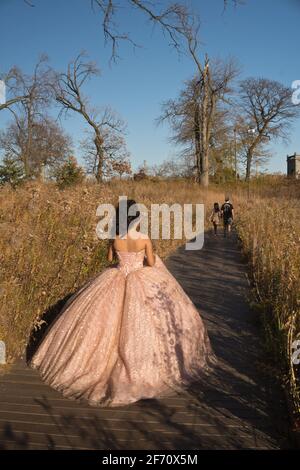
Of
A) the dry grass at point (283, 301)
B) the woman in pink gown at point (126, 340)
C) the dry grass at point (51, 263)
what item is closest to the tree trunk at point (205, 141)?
the dry grass at point (283, 301)

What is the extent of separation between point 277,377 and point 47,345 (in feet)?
7.23

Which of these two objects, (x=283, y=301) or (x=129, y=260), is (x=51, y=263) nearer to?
Result: (x=129, y=260)

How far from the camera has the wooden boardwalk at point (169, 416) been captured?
10.3 ft

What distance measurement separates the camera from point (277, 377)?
13.6 ft

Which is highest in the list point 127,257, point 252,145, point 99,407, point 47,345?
point 252,145

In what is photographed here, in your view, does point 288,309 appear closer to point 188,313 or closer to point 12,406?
point 188,313

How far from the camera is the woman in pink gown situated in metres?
4.05

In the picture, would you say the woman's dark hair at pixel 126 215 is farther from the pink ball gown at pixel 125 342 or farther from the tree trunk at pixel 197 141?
the tree trunk at pixel 197 141

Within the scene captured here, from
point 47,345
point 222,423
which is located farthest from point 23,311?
point 222,423

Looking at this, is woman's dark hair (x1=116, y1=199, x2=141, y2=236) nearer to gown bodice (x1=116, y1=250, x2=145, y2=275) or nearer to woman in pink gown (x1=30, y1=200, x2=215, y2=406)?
woman in pink gown (x1=30, y1=200, x2=215, y2=406)

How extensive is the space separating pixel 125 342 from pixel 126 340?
0.07 feet

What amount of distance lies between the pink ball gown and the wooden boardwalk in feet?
0.50

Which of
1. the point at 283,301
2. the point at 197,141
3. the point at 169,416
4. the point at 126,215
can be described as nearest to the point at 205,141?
the point at 197,141

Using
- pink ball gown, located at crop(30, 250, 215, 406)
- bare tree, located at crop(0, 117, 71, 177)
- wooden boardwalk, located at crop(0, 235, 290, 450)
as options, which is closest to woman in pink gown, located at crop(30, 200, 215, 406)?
pink ball gown, located at crop(30, 250, 215, 406)
